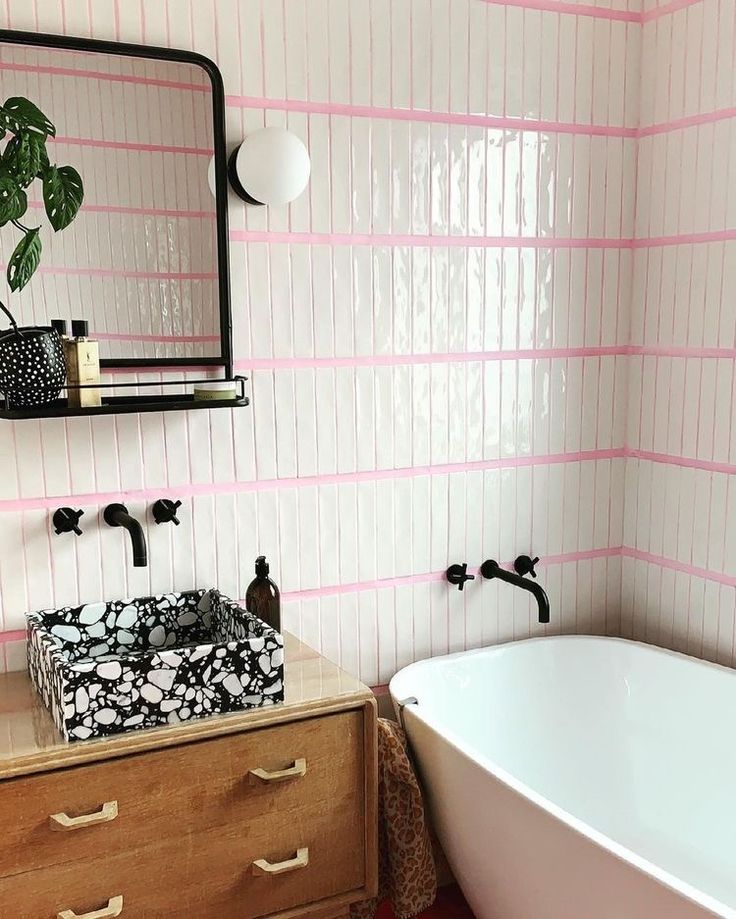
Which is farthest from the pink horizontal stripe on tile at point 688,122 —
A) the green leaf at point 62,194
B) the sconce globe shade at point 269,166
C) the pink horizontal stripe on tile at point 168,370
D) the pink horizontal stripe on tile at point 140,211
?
the green leaf at point 62,194

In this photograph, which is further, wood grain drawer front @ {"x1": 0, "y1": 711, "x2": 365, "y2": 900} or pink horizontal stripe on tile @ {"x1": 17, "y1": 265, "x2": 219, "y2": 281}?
pink horizontal stripe on tile @ {"x1": 17, "y1": 265, "x2": 219, "y2": 281}

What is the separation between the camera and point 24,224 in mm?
1889

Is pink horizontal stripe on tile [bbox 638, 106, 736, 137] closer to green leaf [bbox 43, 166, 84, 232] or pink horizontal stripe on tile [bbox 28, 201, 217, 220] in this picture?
pink horizontal stripe on tile [bbox 28, 201, 217, 220]

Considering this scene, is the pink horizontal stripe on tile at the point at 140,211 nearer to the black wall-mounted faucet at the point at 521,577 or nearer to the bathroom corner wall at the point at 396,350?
the bathroom corner wall at the point at 396,350

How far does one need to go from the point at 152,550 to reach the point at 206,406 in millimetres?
375

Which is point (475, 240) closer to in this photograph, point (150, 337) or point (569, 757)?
point (150, 337)

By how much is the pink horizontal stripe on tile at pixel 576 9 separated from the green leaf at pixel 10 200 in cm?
121

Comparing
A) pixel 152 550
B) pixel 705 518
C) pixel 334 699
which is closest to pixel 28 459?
pixel 152 550

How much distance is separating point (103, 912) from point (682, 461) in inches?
68.2

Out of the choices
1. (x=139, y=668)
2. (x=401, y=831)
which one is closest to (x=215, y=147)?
(x=139, y=668)

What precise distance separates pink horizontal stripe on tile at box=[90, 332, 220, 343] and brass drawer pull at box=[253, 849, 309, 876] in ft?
3.48

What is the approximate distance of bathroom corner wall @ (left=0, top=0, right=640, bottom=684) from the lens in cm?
206

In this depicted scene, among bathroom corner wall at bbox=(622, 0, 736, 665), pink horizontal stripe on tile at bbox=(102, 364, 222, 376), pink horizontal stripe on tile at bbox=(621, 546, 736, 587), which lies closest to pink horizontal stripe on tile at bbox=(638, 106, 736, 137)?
bathroom corner wall at bbox=(622, 0, 736, 665)

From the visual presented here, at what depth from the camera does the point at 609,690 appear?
2.51 metres
